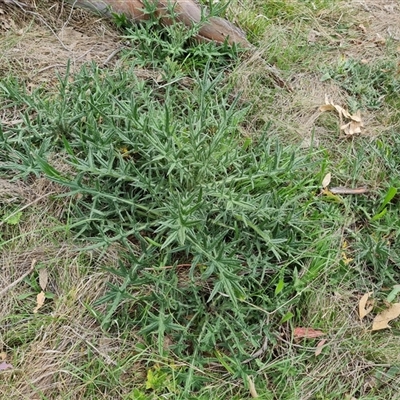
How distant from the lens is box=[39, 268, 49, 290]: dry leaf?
2162 mm

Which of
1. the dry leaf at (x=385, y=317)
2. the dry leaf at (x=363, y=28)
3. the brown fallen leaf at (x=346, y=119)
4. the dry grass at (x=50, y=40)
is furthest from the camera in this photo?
the dry leaf at (x=363, y=28)

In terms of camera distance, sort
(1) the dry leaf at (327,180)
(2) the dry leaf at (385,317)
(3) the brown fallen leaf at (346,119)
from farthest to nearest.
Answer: (3) the brown fallen leaf at (346,119) < (1) the dry leaf at (327,180) < (2) the dry leaf at (385,317)

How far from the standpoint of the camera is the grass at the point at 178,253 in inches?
80.0

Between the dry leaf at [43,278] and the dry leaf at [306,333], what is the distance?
42.8 inches

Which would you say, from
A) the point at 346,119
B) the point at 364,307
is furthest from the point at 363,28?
the point at 364,307

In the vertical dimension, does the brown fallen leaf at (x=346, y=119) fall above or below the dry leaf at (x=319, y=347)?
above

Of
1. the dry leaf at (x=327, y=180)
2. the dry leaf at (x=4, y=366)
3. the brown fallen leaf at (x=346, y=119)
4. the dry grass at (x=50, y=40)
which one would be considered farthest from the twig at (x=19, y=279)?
the brown fallen leaf at (x=346, y=119)

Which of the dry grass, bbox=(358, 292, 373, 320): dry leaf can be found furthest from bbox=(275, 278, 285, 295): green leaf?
the dry grass

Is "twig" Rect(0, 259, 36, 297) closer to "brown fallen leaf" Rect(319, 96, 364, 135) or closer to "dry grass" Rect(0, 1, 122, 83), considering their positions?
"dry grass" Rect(0, 1, 122, 83)

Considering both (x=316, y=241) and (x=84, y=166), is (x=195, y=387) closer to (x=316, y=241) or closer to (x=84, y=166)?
(x=316, y=241)

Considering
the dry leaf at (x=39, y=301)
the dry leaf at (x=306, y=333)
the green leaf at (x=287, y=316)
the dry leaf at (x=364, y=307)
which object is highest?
the dry leaf at (x=364, y=307)

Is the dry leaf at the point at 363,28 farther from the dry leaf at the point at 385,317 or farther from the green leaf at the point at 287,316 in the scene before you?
the green leaf at the point at 287,316

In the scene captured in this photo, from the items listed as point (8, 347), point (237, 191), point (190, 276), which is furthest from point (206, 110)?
point (8, 347)

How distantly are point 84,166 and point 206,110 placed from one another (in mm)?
706
